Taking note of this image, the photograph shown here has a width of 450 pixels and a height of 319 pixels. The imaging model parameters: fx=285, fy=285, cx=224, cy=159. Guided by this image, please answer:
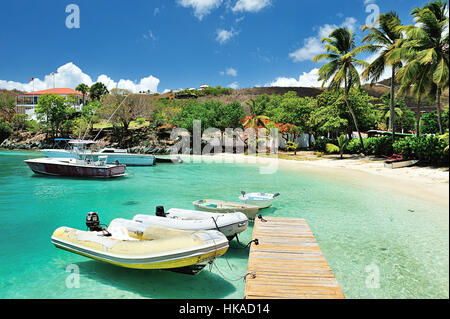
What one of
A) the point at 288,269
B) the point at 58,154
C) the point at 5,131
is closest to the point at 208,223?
the point at 288,269

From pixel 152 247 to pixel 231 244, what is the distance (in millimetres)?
3208

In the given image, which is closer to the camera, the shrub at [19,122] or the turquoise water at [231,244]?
the turquoise water at [231,244]

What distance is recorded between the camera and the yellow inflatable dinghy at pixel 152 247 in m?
5.71

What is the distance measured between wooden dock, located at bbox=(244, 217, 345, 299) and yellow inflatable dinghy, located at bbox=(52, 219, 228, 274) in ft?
3.23

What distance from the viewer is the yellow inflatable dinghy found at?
5.71m

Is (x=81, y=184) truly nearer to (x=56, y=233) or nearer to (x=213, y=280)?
(x=56, y=233)

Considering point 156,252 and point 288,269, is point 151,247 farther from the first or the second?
point 288,269

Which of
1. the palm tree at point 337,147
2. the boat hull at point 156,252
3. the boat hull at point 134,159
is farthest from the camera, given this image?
the palm tree at point 337,147

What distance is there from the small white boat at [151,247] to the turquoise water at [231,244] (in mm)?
621

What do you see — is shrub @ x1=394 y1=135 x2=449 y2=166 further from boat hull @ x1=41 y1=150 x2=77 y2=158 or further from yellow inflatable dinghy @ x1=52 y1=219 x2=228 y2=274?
boat hull @ x1=41 y1=150 x2=77 y2=158

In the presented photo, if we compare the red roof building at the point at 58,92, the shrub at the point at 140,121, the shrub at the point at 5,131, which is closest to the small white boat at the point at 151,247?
the shrub at the point at 140,121

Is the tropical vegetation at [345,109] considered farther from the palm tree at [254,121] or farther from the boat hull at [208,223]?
the boat hull at [208,223]

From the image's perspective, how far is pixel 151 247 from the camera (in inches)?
229
